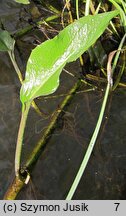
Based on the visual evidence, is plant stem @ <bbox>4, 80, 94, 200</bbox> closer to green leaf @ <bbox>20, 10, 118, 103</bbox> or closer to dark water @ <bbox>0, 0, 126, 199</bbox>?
dark water @ <bbox>0, 0, 126, 199</bbox>

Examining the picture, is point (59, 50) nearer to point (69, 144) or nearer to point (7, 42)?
point (7, 42)

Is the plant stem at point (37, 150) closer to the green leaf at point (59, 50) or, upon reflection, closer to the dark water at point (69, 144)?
the dark water at point (69, 144)

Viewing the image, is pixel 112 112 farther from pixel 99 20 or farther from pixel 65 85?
pixel 99 20

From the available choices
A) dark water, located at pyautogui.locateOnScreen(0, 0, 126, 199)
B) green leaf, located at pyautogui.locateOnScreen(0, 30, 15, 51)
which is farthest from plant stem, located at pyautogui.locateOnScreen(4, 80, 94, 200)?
green leaf, located at pyautogui.locateOnScreen(0, 30, 15, 51)

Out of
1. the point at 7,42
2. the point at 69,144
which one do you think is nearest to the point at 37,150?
the point at 69,144

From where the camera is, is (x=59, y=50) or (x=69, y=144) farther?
(x=69, y=144)
